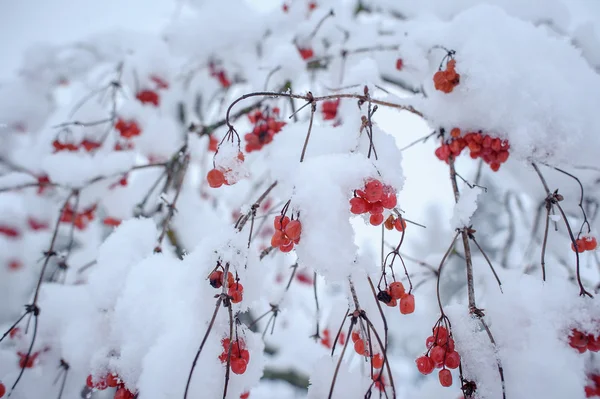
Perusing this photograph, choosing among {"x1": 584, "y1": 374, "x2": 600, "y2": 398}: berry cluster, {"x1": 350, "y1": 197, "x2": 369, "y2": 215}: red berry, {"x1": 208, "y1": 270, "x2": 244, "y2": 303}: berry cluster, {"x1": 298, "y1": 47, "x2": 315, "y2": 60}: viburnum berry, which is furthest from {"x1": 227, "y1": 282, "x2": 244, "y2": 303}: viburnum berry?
{"x1": 298, "y1": 47, "x2": 315, "y2": 60}: viburnum berry

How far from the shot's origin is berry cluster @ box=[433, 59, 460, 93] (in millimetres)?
1285

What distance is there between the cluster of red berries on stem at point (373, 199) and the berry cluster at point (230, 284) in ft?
1.35

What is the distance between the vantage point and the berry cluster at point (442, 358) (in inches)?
36.8

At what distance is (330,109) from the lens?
1.72m

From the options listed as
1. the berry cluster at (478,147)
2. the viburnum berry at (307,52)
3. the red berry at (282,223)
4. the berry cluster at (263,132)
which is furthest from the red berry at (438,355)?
the viburnum berry at (307,52)

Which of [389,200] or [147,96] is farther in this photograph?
[147,96]

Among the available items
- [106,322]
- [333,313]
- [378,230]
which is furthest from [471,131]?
[106,322]

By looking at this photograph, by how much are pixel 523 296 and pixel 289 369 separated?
3.09m

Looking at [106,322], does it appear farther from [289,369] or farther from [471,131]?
[289,369]

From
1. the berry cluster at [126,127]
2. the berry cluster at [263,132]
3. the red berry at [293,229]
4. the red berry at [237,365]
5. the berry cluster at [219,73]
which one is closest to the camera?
the red berry at [293,229]

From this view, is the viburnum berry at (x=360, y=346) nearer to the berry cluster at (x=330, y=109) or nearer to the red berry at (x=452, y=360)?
the red berry at (x=452, y=360)

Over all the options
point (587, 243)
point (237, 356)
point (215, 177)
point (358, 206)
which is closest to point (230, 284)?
point (237, 356)

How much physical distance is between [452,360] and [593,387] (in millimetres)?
651

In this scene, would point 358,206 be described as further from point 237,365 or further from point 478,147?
point 478,147
